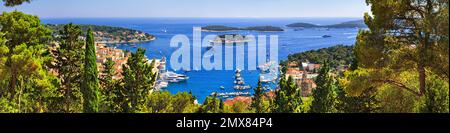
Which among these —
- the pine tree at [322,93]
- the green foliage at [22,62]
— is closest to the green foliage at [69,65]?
the green foliage at [22,62]

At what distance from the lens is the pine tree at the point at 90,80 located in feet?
37.1

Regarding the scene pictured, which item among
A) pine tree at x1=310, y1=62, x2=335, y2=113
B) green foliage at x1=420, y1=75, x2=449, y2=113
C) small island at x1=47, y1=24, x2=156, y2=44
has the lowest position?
pine tree at x1=310, y1=62, x2=335, y2=113

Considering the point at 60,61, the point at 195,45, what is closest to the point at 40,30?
the point at 60,61

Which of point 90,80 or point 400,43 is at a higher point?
point 400,43

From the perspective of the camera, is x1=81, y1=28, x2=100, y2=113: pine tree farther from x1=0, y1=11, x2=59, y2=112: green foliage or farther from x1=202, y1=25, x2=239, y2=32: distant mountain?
x1=202, y1=25, x2=239, y2=32: distant mountain

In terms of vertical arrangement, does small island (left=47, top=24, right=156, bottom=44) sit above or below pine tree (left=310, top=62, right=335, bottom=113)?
above

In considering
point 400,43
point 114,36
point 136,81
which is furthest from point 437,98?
point 114,36

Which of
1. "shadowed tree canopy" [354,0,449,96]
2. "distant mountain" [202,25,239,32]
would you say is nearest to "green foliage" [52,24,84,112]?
"shadowed tree canopy" [354,0,449,96]

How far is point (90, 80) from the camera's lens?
452 inches

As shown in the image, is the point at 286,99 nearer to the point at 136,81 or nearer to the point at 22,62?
the point at 136,81

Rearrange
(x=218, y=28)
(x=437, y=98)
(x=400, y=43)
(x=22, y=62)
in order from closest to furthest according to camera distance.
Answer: (x=437, y=98), (x=400, y=43), (x=22, y=62), (x=218, y=28)

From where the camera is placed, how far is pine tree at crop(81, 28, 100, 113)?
37.1 feet

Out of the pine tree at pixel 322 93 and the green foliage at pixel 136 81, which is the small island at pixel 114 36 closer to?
the green foliage at pixel 136 81
